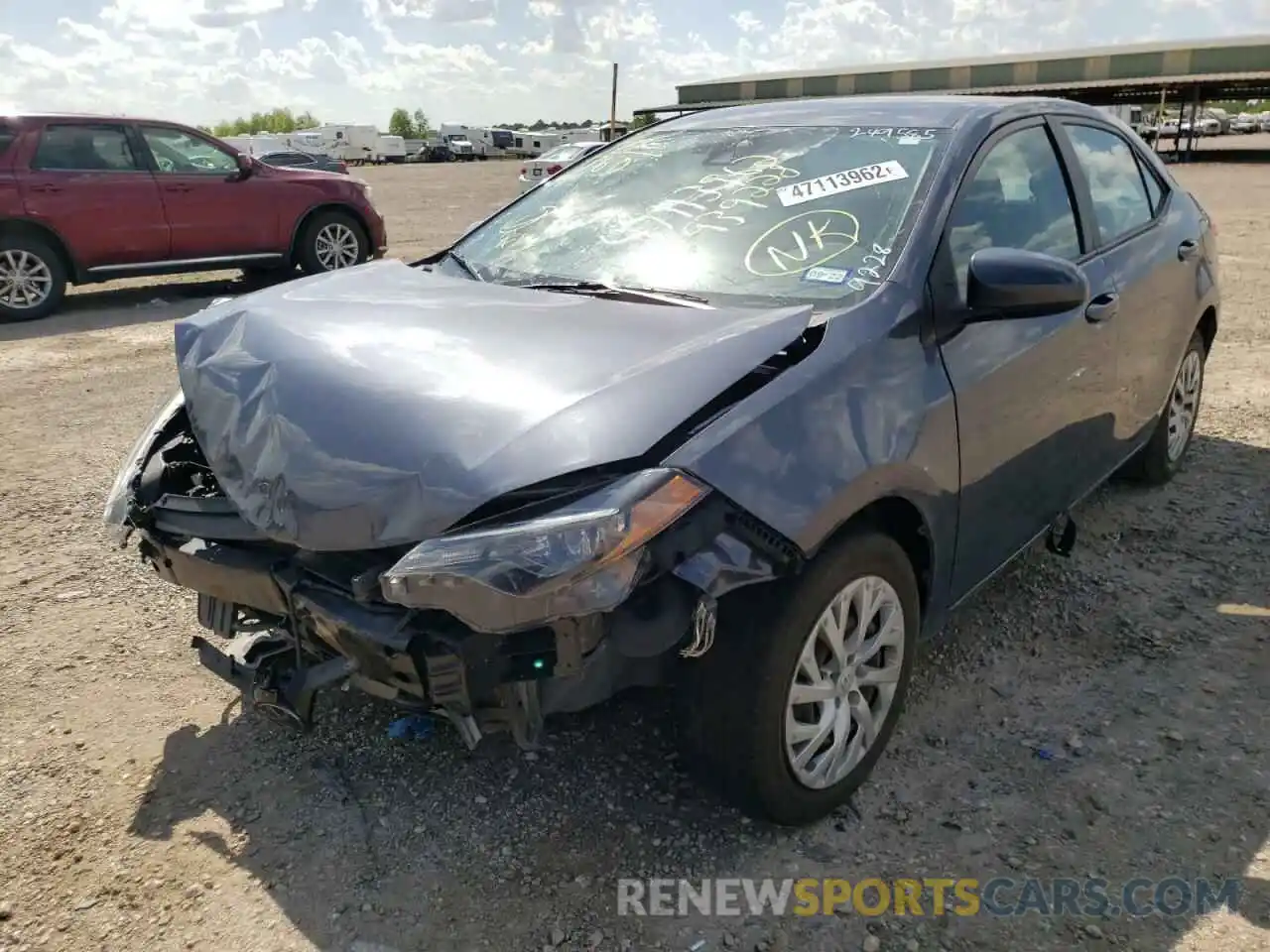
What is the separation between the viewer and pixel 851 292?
264 cm

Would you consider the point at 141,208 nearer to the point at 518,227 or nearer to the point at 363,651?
the point at 518,227

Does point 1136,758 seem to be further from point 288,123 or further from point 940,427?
point 288,123

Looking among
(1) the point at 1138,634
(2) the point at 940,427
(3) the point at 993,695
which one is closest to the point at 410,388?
(2) the point at 940,427

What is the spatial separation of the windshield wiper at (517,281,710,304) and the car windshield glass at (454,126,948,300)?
0.03m

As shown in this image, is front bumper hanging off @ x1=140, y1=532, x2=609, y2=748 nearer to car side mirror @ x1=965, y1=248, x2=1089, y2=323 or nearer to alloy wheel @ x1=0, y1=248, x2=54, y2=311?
car side mirror @ x1=965, y1=248, x2=1089, y2=323

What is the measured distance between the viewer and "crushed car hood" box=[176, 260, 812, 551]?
2.09 m

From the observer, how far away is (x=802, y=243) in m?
2.87

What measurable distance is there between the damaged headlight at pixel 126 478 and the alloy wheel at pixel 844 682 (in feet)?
6.06

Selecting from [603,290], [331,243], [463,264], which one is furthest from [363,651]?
[331,243]

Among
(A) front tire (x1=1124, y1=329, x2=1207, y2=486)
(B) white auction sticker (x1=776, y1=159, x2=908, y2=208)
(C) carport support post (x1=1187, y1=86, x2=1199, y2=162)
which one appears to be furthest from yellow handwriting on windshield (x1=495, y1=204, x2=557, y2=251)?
(C) carport support post (x1=1187, y1=86, x2=1199, y2=162)

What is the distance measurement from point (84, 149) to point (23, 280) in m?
1.40

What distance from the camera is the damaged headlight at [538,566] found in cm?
192

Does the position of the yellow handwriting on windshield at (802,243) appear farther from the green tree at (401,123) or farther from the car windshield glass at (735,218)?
the green tree at (401,123)

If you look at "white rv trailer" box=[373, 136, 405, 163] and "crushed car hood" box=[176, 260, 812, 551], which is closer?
"crushed car hood" box=[176, 260, 812, 551]
